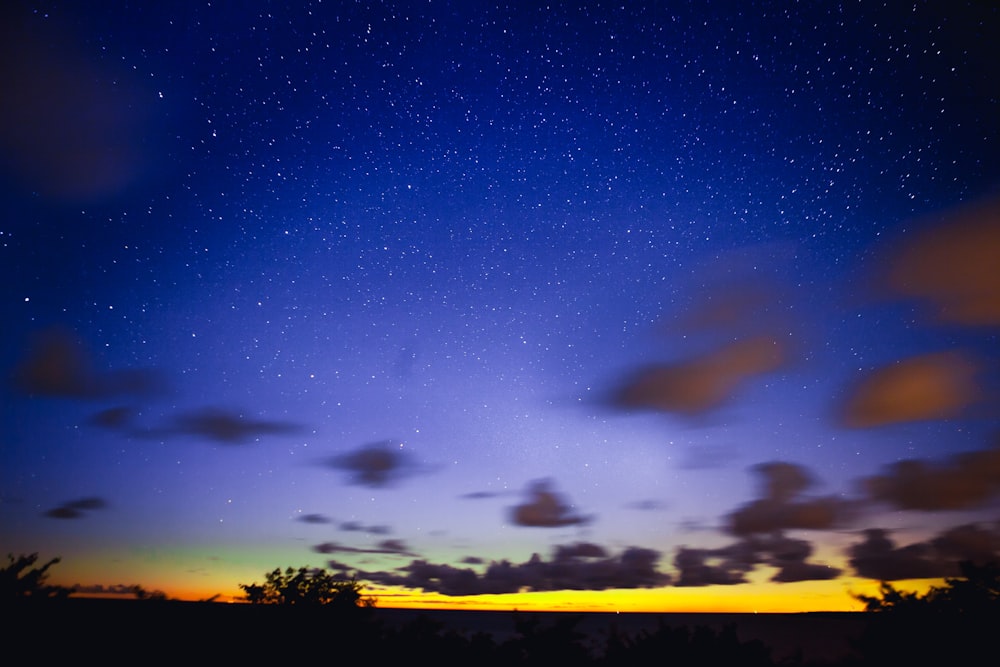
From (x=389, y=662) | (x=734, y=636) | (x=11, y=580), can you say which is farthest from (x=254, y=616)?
(x=734, y=636)

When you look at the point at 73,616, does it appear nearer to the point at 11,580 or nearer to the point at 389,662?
the point at 11,580

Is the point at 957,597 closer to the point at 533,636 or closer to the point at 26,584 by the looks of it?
the point at 533,636

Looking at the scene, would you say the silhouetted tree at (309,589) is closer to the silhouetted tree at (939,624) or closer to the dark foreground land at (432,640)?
the dark foreground land at (432,640)

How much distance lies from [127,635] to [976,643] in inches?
609

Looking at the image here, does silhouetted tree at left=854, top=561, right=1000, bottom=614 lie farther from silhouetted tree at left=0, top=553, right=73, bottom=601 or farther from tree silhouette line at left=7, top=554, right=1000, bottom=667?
silhouetted tree at left=0, top=553, right=73, bottom=601

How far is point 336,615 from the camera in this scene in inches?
432

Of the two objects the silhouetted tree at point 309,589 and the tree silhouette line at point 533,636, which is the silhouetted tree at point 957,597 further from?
the silhouetted tree at point 309,589

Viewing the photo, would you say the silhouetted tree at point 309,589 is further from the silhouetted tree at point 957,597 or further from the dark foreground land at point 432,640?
the silhouetted tree at point 957,597

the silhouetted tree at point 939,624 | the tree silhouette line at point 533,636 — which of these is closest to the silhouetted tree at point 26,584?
the tree silhouette line at point 533,636

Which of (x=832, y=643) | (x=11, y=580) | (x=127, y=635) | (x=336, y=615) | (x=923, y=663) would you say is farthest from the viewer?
(x=832, y=643)

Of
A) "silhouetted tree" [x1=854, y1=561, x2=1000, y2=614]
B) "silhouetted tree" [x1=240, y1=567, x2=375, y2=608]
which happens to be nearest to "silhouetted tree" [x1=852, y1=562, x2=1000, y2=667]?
"silhouetted tree" [x1=854, y1=561, x2=1000, y2=614]

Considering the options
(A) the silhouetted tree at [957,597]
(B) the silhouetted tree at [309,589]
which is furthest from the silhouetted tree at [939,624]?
(B) the silhouetted tree at [309,589]

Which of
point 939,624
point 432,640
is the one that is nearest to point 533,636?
point 432,640

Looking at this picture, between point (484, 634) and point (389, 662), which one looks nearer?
point (389, 662)
